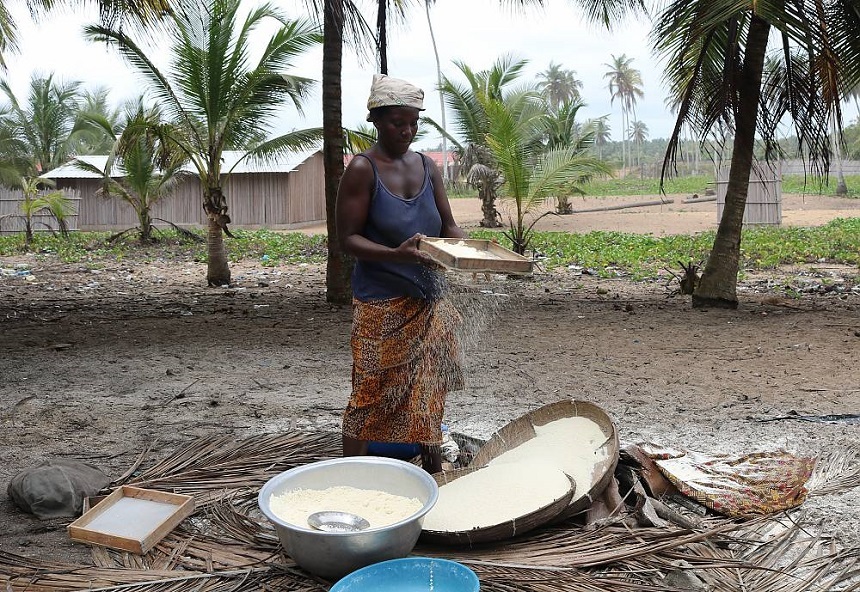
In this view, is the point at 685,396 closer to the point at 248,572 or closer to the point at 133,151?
the point at 248,572

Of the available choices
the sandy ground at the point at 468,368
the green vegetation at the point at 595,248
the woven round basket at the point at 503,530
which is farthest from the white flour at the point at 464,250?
the green vegetation at the point at 595,248

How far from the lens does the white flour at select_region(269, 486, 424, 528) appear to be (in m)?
2.73

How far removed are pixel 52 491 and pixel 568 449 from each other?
2.03 meters

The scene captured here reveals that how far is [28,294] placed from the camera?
10.1 m

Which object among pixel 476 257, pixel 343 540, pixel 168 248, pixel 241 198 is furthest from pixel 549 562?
pixel 241 198

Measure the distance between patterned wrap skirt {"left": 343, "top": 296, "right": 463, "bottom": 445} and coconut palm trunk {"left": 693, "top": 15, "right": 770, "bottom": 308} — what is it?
197 inches

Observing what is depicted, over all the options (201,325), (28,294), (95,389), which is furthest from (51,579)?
(28,294)

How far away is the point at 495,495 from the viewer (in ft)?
9.91

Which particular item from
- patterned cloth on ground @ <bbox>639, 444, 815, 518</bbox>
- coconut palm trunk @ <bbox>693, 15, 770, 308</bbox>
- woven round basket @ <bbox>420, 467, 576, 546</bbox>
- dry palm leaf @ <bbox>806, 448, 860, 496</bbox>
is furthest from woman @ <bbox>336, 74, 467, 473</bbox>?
coconut palm trunk @ <bbox>693, 15, 770, 308</bbox>

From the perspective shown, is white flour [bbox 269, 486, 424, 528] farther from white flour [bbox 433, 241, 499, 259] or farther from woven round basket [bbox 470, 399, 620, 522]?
white flour [bbox 433, 241, 499, 259]

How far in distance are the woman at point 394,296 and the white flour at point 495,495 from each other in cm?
25

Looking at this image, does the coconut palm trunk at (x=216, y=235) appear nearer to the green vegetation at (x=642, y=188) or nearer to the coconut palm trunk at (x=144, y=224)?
the coconut palm trunk at (x=144, y=224)

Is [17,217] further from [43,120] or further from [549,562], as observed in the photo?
[549,562]

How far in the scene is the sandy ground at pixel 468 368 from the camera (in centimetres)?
409
